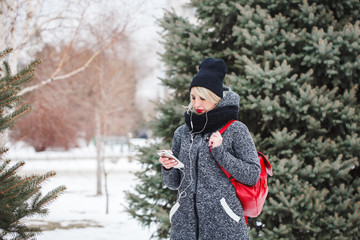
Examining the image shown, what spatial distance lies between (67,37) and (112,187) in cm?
841

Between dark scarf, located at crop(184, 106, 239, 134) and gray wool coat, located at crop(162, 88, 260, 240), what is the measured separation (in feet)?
0.14

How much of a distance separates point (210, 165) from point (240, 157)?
0.65 feet

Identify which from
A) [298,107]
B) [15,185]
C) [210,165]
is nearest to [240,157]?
[210,165]

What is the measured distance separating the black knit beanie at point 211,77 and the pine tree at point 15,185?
1257 millimetres

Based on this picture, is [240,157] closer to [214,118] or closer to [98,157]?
[214,118]

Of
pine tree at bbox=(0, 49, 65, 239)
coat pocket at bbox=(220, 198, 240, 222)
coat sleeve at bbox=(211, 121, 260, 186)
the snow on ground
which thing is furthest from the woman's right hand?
the snow on ground

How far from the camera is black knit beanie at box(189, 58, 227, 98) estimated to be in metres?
2.30

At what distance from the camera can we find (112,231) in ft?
24.1

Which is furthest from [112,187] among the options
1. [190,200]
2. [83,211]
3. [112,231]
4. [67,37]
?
[190,200]

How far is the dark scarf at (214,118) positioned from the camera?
228cm

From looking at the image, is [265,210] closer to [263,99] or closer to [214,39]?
[263,99]

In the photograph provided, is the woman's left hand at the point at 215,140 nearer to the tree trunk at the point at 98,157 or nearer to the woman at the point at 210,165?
the woman at the point at 210,165

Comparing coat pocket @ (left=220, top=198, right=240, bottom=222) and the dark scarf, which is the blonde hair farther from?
coat pocket @ (left=220, top=198, right=240, bottom=222)

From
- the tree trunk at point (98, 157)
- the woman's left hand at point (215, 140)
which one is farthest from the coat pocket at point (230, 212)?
the tree trunk at point (98, 157)
